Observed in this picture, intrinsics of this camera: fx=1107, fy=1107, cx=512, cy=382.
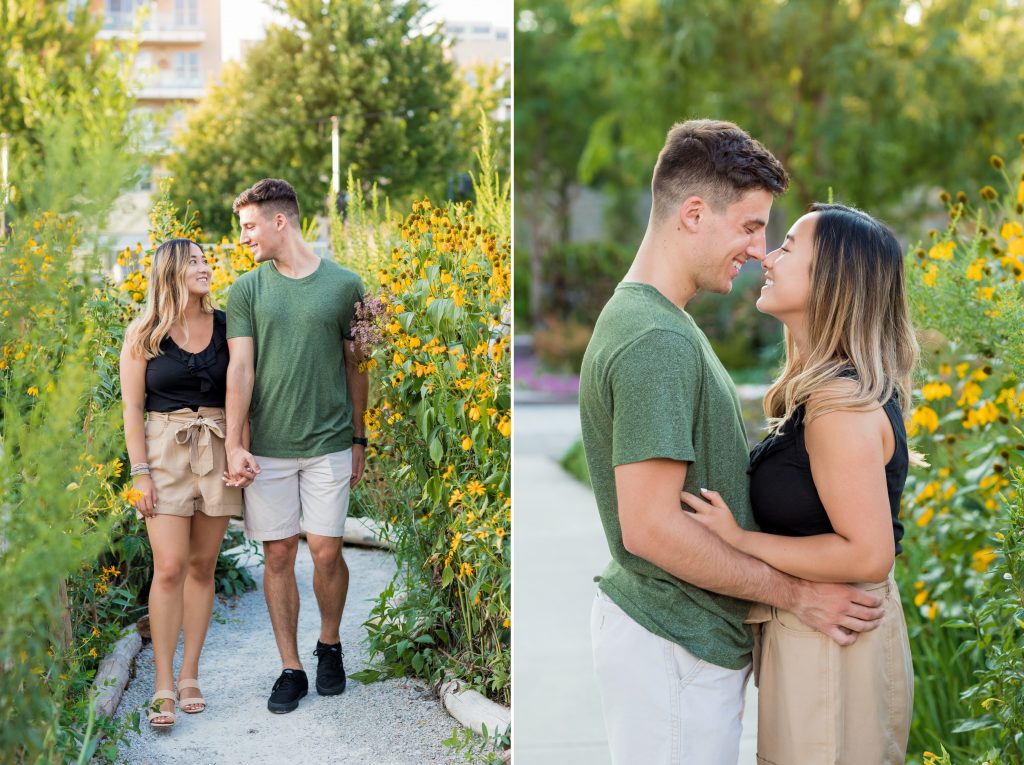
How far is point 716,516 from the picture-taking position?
175 centimetres

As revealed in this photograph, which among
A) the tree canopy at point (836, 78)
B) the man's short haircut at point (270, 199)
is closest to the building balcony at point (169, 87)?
the man's short haircut at point (270, 199)

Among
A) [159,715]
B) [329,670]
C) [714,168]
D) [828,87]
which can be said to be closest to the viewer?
[714,168]

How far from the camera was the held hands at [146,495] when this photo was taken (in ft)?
→ 8.21

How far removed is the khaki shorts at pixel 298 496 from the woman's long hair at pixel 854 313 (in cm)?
137

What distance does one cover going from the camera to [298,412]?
284 centimetres

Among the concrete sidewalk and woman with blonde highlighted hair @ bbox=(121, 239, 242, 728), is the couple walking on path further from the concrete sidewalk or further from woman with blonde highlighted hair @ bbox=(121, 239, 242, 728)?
the concrete sidewalk

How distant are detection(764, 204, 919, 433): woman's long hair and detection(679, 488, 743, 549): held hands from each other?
0.19m

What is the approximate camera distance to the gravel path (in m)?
2.17

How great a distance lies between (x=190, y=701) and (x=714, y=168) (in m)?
1.49

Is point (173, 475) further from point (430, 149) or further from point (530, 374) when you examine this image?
point (530, 374)

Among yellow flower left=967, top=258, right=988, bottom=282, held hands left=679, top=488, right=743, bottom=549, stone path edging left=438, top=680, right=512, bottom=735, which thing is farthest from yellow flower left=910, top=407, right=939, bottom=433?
held hands left=679, top=488, right=743, bottom=549

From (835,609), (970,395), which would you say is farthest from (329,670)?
(970,395)

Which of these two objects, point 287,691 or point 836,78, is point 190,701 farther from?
point 836,78

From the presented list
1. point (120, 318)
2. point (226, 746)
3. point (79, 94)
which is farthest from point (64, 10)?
point (226, 746)
